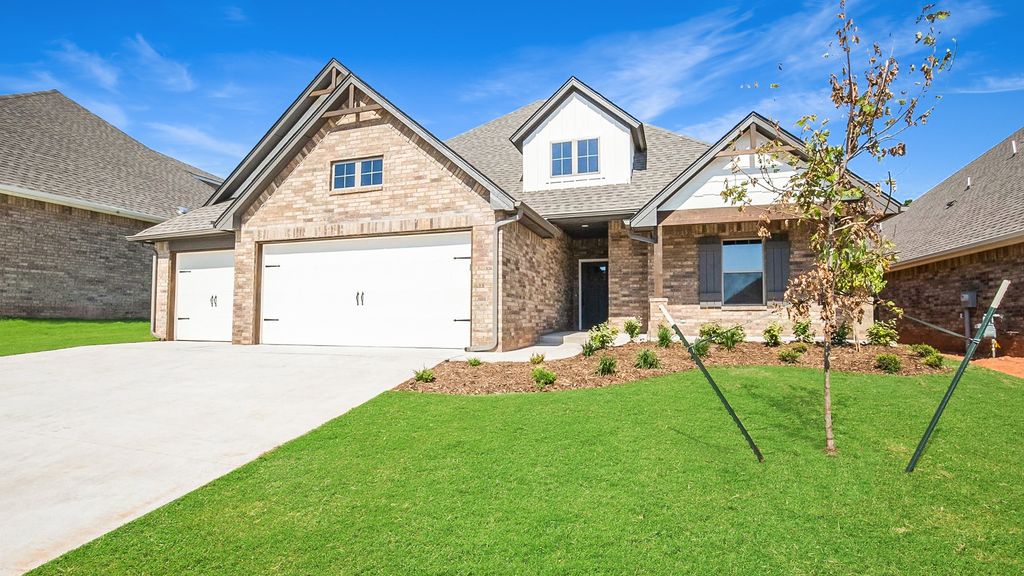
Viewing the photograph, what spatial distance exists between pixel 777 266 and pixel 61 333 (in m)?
19.3

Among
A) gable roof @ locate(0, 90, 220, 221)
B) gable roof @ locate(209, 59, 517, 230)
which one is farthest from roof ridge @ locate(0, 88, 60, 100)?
gable roof @ locate(209, 59, 517, 230)

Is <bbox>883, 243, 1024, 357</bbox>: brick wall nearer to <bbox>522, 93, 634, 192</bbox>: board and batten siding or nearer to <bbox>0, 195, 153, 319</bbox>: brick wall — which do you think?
<bbox>522, 93, 634, 192</bbox>: board and batten siding

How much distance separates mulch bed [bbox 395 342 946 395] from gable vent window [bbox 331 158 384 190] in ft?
18.2

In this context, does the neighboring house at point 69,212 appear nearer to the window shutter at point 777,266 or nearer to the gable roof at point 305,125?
the gable roof at point 305,125

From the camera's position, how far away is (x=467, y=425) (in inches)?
219

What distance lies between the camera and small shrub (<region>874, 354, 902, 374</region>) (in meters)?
7.76

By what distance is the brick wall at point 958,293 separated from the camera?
9.73 m

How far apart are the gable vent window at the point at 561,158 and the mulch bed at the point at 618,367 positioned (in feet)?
22.2

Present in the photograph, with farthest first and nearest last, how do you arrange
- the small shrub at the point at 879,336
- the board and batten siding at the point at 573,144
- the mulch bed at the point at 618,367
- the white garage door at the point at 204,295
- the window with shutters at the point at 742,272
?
1. the board and batten siding at the point at 573,144
2. the white garage door at the point at 204,295
3. the window with shutters at the point at 742,272
4. the small shrub at the point at 879,336
5. the mulch bed at the point at 618,367

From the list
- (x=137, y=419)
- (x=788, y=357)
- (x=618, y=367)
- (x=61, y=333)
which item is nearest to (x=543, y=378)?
(x=618, y=367)

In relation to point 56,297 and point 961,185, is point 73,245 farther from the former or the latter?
point 961,185

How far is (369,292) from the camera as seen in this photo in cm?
1191

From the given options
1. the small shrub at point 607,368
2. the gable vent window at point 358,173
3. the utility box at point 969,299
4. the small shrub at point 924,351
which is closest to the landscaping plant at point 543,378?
the small shrub at point 607,368

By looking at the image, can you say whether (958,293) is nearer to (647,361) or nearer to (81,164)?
(647,361)
